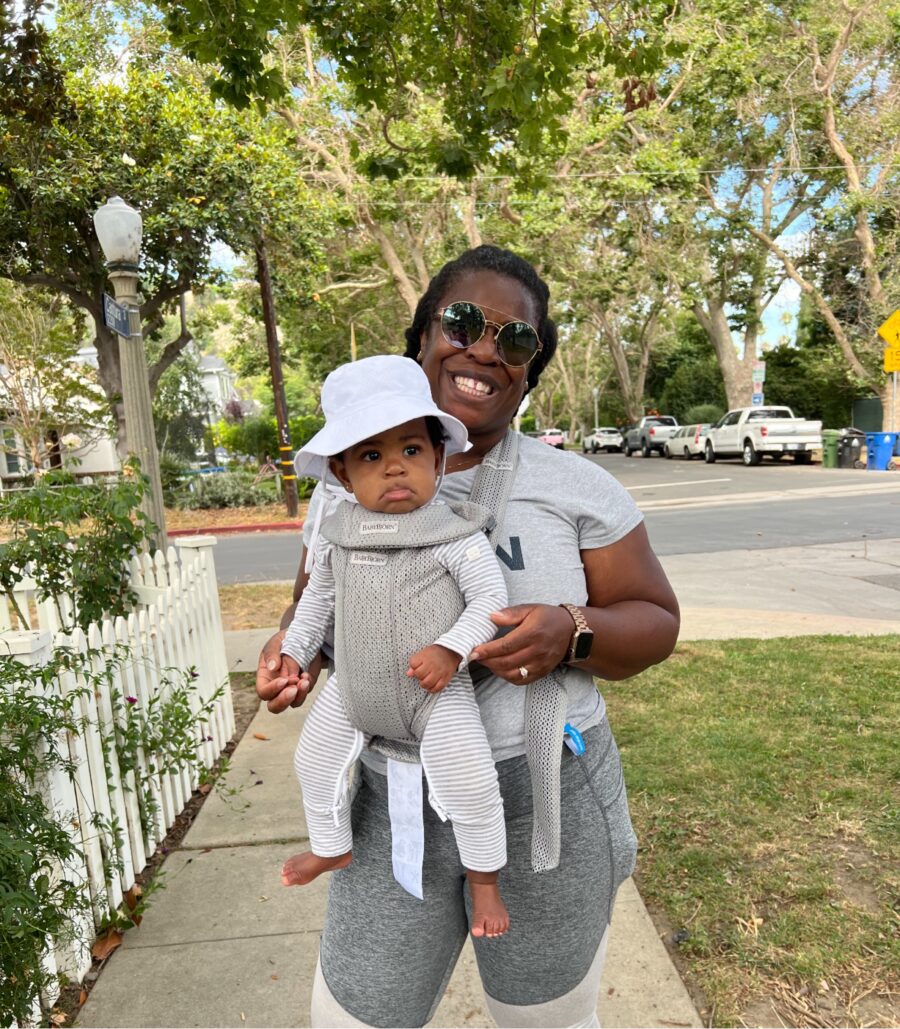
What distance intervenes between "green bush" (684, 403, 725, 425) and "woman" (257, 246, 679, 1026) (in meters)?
38.5

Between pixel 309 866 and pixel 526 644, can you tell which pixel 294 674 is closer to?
pixel 309 866

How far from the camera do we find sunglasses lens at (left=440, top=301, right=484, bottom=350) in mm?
1656

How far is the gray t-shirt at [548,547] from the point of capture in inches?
59.4

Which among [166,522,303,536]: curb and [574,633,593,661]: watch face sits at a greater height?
[574,633,593,661]: watch face

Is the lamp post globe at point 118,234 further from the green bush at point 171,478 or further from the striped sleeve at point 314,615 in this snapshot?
the green bush at point 171,478

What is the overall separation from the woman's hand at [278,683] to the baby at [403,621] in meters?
0.06

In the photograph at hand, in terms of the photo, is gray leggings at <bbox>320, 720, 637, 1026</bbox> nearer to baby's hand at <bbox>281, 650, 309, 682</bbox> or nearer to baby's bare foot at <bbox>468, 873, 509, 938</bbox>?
baby's bare foot at <bbox>468, 873, 509, 938</bbox>

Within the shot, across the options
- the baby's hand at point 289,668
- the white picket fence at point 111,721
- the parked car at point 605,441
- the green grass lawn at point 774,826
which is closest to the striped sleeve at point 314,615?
the baby's hand at point 289,668

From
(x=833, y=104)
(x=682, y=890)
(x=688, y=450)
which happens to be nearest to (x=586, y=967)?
(x=682, y=890)

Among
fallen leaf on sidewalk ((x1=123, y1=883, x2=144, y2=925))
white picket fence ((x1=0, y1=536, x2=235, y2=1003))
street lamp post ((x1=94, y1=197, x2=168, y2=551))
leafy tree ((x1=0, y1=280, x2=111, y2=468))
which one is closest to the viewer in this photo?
white picket fence ((x1=0, y1=536, x2=235, y2=1003))

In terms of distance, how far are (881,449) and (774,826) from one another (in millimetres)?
20163

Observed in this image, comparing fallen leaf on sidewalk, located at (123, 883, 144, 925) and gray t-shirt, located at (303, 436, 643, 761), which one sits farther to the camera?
fallen leaf on sidewalk, located at (123, 883, 144, 925)

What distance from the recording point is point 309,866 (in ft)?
5.14

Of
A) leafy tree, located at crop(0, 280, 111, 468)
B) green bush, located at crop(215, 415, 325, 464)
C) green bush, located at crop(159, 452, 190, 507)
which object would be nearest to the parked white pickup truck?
green bush, located at crop(215, 415, 325, 464)
